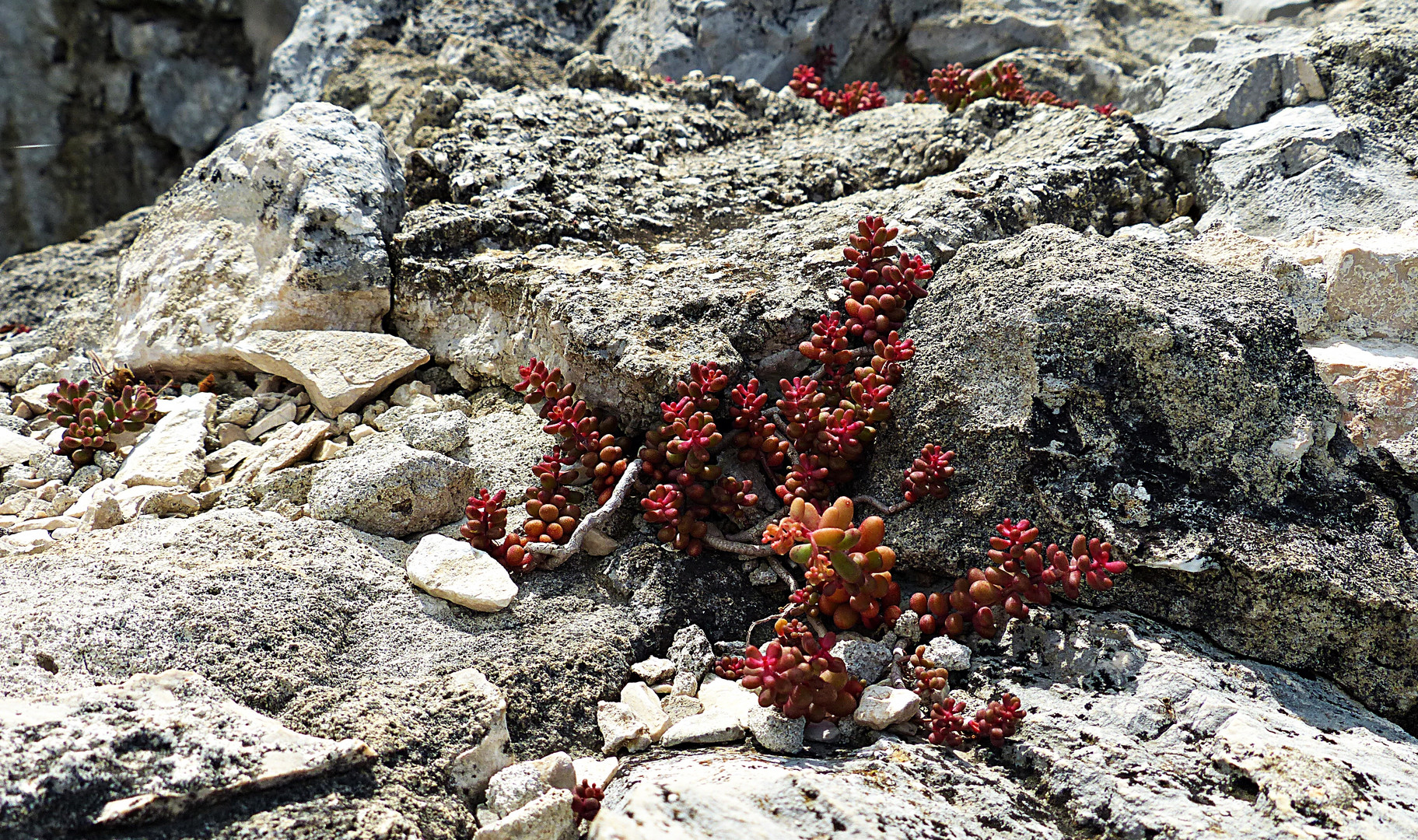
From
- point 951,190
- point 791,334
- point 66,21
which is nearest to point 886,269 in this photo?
point 791,334

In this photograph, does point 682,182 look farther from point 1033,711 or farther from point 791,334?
point 1033,711

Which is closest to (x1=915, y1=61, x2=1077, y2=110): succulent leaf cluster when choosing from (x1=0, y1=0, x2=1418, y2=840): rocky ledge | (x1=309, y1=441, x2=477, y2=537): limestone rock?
(x1=0, y1=0, x2=1418, y2=840): rocky ledge

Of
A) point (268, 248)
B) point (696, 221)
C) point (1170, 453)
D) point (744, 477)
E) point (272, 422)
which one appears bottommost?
point (272, 422)

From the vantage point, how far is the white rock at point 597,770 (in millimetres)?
2785

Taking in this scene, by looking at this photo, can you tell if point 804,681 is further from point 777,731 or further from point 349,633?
point 349,633

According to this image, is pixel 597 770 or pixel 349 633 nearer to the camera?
pixel 597 770

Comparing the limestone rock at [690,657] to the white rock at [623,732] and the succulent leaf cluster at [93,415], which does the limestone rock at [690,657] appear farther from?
the succulent leaf cluster at [93,415]

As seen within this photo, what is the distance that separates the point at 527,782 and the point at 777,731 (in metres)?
0.79

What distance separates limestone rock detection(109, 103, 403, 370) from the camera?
4.60 meters

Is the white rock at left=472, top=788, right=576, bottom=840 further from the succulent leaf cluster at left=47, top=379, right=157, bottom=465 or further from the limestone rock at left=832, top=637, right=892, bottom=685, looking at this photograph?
the succulent leaf cluster at left=47, top=379, right=157, bottom=465

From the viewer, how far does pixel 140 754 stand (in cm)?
240

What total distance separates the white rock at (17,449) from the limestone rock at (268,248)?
2.08 ft

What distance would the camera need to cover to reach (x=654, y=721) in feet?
9.89

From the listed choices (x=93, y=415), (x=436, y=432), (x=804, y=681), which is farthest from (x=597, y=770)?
(x=93, y=415)
